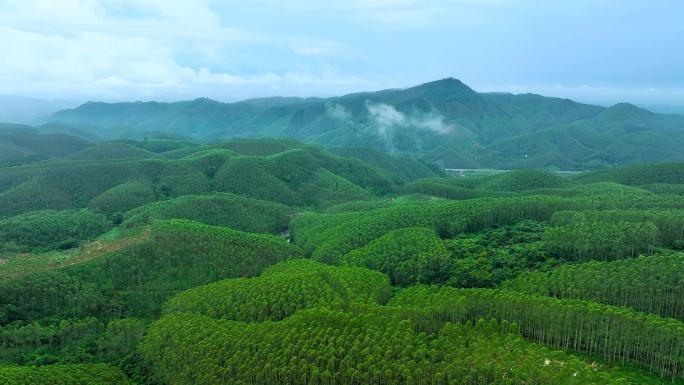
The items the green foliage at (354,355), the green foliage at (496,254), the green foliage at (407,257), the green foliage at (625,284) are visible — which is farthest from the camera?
the green foliage at (407,257)

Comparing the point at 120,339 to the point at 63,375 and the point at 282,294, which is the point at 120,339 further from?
the point at 282,294

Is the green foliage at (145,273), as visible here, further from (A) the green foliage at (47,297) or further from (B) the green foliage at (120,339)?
(B) the green foliage at (120,339)

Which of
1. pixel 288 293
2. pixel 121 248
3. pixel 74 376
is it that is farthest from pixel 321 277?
pixel 121 248

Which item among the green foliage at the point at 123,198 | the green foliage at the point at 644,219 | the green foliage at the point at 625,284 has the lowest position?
the green foliage at the point at 123,198

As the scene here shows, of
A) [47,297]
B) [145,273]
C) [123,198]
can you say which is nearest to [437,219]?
[145,273]

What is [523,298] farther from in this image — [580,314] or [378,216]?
[378,216]

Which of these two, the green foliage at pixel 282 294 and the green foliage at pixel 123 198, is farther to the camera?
the green foliage at pixel 123 198

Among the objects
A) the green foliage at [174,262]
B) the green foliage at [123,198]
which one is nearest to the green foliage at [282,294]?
the green foliage at [174,262]
